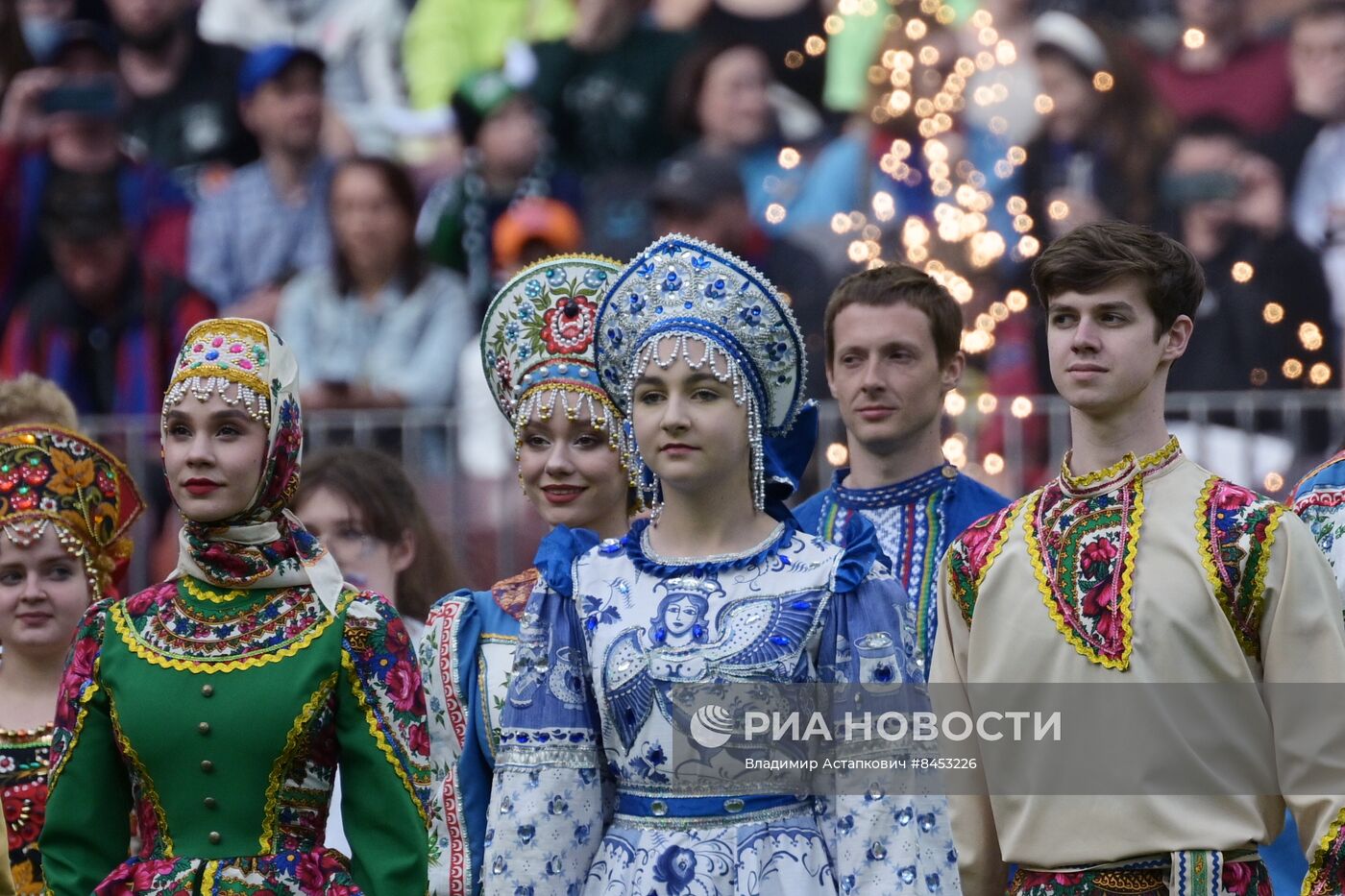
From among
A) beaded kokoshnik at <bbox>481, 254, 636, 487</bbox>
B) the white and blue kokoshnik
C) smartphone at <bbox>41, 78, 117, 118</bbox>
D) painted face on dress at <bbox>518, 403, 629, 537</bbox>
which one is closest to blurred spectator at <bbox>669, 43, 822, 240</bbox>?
smartphone at <bbox>41, 78, 117, 118</bbox>

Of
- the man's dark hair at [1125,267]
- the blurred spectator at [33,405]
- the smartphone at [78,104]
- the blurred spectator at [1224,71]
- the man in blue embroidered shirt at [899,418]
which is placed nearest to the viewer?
the man's dark hair at [1125,267]

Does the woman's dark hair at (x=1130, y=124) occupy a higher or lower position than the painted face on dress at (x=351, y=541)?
higher

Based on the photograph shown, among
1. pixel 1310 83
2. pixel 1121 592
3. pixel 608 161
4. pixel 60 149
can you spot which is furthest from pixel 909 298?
pixel 60 149

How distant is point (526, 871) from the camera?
392 cm

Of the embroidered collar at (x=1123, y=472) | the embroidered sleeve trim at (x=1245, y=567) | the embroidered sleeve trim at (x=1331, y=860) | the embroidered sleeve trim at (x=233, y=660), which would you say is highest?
the embroidered collar at (x=1123, y=472)

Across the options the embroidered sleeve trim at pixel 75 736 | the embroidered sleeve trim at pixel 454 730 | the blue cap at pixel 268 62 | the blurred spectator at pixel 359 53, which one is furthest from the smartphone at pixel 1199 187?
the embroidered sleeve trim at pixel 75 736

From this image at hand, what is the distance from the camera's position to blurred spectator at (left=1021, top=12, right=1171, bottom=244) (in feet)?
34.9

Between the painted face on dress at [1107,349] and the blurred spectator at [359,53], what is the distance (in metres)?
7.75

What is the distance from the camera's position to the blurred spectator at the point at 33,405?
602 centimetres

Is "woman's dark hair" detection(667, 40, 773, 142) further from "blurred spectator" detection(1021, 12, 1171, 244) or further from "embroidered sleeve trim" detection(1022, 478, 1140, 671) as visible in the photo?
"embroidered sleeve trim" detection(1022, 478, 1140, 671)

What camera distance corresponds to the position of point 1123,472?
4.34 metres

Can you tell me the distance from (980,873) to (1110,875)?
31cm

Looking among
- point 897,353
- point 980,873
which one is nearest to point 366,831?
point 980,873

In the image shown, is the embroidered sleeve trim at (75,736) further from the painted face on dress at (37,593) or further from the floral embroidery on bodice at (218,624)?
the painted face on dress at (37,593)
